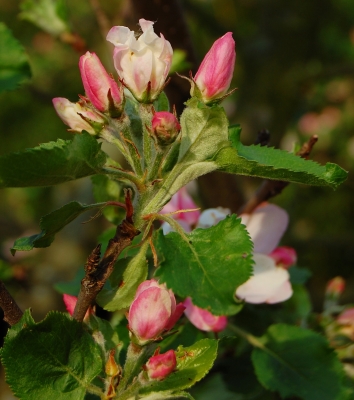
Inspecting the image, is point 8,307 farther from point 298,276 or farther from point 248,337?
point 298,276

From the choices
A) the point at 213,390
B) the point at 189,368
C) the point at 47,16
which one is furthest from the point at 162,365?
the point at 47,16

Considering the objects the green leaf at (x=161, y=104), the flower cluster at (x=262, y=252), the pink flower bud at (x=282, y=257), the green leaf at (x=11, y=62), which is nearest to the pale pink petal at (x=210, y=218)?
the flower cluster at (x=262, y=252)

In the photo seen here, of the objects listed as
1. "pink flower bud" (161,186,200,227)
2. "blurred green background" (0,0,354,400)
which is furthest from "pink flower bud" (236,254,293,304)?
"blurred green background" (0,0,354,400)

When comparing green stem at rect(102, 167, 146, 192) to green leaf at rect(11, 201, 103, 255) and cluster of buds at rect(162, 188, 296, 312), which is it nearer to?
green leaf at rect(11, 201, 103, 255)

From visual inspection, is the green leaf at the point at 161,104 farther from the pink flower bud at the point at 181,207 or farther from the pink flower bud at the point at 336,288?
the pink flower bud at the point at 336,288

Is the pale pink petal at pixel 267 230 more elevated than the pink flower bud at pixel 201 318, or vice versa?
the pale pink petal at pixel 267 230

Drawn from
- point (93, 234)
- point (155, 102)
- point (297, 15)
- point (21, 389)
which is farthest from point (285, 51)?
point (21, 389)
